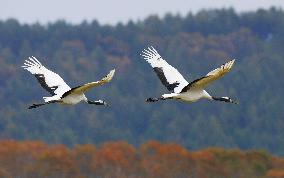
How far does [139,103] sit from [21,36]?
3342cm

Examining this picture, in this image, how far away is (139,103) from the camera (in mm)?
126562

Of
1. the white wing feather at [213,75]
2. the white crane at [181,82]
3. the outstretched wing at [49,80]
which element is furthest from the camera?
the outstretched wing at [49,80]

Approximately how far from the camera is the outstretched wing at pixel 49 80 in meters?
33.6

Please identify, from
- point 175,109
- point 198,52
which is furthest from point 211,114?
point 198,52

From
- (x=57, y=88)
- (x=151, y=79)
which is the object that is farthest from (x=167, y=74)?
(x=151, y=79)

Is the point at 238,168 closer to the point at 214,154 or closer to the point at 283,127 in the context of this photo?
the point at 214,154

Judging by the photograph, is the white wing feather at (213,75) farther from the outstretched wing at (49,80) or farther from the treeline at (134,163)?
the treeline at (134,163)

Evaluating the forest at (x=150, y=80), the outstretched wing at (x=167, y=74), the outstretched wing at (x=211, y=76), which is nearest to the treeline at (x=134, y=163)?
the forest at (x=150, y=80)

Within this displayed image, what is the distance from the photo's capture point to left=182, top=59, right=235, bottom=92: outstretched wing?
2866 cm

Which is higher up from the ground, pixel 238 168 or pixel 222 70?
pixel 238 168

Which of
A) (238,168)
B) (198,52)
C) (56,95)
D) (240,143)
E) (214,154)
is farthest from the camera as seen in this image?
(198,52)

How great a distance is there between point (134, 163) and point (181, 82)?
3715cm

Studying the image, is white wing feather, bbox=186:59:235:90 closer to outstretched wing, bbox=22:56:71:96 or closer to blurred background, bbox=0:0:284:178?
outstretched wing, bbox=22:56:71:96

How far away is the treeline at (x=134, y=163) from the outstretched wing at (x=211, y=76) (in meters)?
31.9
